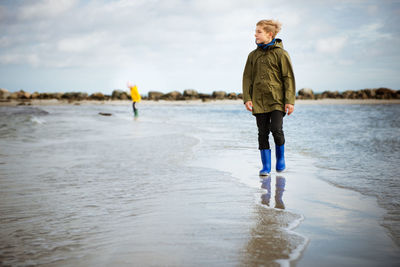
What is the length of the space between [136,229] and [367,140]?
24.1 ft

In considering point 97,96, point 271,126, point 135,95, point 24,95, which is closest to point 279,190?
point 271,126

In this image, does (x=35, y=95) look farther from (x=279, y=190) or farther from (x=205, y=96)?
(x=279, y=190)

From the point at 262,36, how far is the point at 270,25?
18 cm

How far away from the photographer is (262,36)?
14.3ft

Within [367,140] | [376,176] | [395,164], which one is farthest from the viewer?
[367,140]

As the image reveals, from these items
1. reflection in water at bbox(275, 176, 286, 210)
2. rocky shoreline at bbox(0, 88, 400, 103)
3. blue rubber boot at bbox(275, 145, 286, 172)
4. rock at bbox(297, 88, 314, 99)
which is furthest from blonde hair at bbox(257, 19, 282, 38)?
rock at bbox(297, 88, 314, 99)

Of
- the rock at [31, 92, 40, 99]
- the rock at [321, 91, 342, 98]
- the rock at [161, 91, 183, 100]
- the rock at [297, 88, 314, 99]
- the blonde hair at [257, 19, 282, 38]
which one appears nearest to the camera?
the blonde hair at [257, 19, 282, 38]

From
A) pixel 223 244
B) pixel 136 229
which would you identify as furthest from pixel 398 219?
pixel 136 229

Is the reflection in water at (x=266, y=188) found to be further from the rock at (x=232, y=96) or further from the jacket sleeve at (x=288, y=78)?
the rock at (x=232, y=96)

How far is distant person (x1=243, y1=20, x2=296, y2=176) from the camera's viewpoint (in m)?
4.37

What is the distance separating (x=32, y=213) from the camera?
2.78 metres

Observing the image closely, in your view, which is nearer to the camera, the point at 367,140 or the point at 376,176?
the point at 376,176

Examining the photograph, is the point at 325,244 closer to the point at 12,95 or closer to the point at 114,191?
the point at 114,191

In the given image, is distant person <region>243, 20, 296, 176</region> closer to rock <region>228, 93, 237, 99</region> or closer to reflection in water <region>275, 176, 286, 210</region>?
reflection in water <region>275, 176, 286, 210</region>
